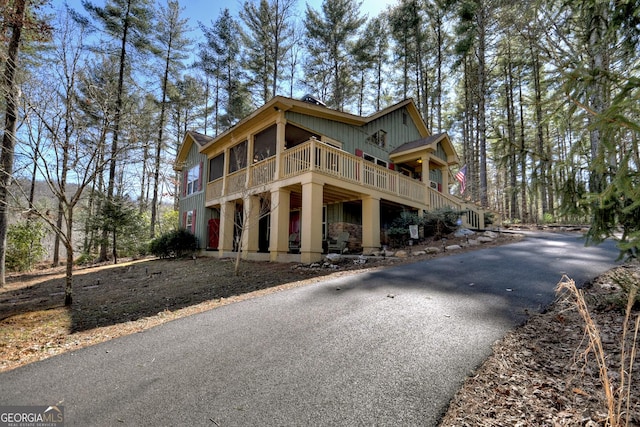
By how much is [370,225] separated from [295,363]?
8.13 metres

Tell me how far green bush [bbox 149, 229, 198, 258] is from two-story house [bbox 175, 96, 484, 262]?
51 centimetres

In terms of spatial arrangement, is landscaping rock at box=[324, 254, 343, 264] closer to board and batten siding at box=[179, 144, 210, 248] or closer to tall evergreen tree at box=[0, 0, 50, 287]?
board and batten siding at box=[179, 144, 210, 248]

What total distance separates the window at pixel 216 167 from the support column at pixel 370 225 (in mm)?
7774

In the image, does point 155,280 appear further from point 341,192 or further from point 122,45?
point 122,45

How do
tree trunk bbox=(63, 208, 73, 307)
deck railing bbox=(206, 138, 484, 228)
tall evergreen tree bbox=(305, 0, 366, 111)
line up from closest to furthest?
tree trunk bbox=(63, 208, 73, 307), deck railing bbox=(206, 138, 484, 228), tall evergreen tree bbox=(305, 0, 366, 111)

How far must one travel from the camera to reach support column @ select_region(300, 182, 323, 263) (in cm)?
913

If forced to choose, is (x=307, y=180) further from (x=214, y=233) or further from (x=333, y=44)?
(x=333, y=44)

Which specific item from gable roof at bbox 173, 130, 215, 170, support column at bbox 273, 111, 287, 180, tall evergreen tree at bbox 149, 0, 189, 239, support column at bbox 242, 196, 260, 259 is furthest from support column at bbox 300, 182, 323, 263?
tall evergreen tree at bbox 149, 0, 189, 239

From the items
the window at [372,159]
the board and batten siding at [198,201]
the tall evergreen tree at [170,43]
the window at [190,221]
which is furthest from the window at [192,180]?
the window at [372,159]

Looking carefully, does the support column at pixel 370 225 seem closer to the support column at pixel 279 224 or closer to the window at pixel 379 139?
the support column at pixel 279 224

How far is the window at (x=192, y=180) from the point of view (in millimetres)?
16333

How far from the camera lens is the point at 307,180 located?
362 inches

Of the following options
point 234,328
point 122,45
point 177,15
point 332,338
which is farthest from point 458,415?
point 177,15

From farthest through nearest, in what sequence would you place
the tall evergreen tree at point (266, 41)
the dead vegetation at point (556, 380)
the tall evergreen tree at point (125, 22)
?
the tall evergreen tree at point (266, 41) → the tall evergreen tree at point (125, 22) → the dead vegetation at point (556, 380)
